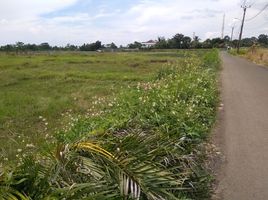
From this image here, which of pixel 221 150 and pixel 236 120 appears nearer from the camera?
pixel 221 150

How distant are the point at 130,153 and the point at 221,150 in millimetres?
2635

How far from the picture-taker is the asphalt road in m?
4.79

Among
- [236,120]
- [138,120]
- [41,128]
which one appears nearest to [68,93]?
[41,128]

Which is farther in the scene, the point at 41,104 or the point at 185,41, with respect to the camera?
the point at 185,41

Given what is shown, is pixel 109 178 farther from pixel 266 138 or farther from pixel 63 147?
pixel 266 138

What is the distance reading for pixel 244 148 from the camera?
21.1 feet

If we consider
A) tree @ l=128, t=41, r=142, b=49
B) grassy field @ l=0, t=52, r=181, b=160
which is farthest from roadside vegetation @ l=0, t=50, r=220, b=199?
tree @ l=128, t=41, r=142, b=49

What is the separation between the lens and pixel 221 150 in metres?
6.36

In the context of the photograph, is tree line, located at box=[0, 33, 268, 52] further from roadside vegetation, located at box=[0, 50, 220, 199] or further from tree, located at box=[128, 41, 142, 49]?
roadside vegetation, located at box=[0, 50, 220, 199]

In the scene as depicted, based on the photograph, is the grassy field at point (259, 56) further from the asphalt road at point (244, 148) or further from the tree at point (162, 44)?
the tree at point (162, 44)

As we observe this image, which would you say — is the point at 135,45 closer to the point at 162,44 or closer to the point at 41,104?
the point at 162,44

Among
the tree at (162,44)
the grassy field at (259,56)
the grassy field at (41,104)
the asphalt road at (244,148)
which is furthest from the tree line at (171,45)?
the asphalt road at (244,148)

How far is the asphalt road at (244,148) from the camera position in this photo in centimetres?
479

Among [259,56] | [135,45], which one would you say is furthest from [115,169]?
[135,45]
